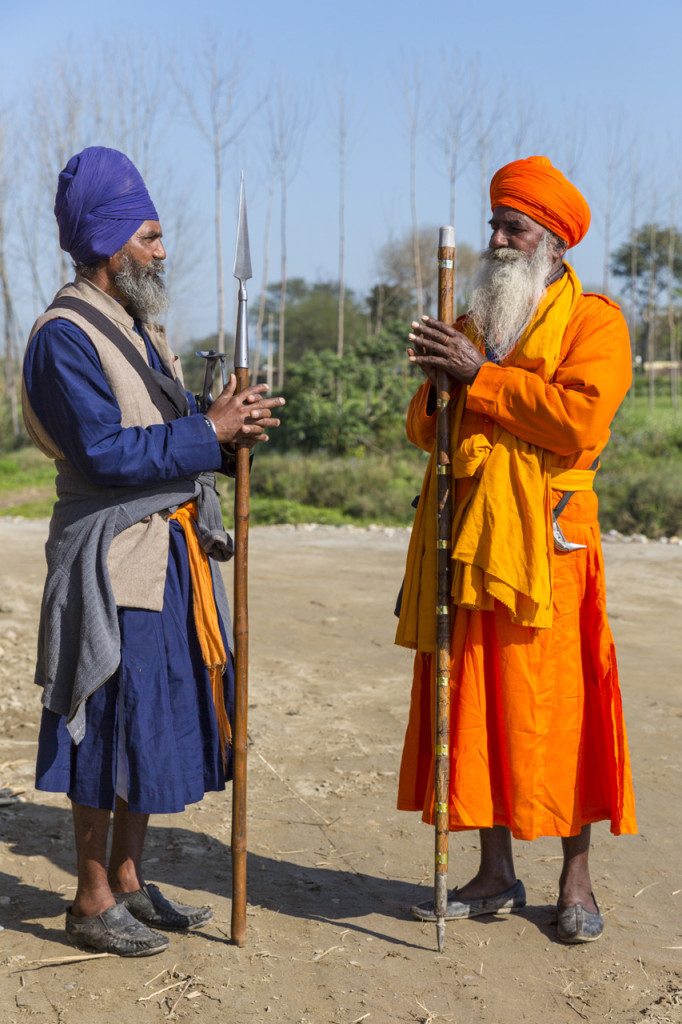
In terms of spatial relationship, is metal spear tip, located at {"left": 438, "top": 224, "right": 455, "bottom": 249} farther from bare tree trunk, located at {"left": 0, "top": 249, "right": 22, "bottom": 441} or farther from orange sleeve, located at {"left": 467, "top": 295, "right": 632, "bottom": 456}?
bare tree trunk, located at {"left": 0, "top": 249, "right": 22, "bottom": 441}

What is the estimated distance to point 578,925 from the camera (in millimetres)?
3387

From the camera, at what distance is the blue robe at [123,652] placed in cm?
304

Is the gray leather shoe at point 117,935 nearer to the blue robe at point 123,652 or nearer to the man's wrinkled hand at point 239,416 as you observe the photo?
the blue robe at point 123,652

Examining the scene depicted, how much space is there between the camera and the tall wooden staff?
10.9 ft

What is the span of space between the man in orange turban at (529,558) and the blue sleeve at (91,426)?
0.78m

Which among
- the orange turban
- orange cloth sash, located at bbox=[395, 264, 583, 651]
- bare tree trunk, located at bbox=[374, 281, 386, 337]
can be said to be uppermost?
Answer: bare tree trunk, located at bbox=[374, 281, 386, 337]

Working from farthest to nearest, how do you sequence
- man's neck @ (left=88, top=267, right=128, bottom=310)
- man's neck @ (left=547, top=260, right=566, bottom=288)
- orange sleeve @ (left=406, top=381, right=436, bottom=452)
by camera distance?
orange sleeve @ (left=406, top=381, right=436, bottom=452), man's neck @ (left=547, top=260, right=566, bottom=288), man's neck @ (left=88, top=267, right=128, bottom=310)

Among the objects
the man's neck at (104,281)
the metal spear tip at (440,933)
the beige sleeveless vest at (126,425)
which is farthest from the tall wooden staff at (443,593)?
the man's neck at (104,281)

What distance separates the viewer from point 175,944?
330 cm

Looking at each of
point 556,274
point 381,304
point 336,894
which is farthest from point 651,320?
point 336,894

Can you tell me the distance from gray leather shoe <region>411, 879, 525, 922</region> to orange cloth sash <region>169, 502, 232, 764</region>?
823 millimetres

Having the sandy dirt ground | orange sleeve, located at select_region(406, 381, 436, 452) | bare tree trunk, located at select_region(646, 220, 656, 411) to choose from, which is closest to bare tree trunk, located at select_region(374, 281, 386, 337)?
bare tree trunk, located at select_region(646, 220, 656, 411)

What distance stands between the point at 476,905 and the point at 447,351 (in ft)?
5.64

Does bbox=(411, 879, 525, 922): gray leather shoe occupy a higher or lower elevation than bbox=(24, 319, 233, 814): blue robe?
lower
